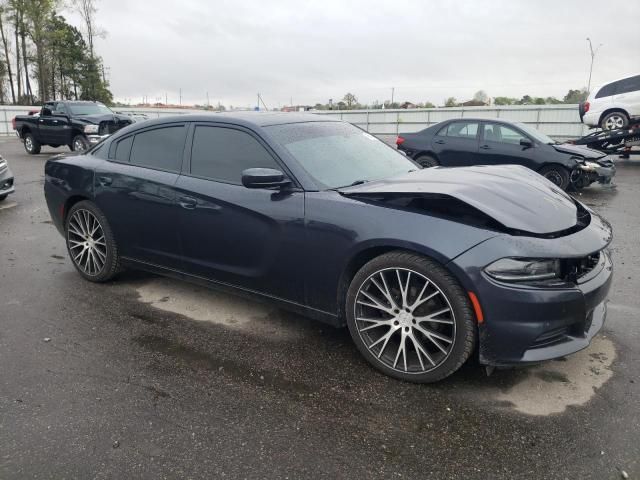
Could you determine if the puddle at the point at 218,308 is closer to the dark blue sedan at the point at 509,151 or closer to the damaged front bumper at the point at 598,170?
the dark blue sedan at the point at 509,151

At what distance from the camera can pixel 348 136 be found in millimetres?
4125

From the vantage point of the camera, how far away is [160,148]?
4152mm

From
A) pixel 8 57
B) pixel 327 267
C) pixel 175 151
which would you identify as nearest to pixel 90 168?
pixel 175 151

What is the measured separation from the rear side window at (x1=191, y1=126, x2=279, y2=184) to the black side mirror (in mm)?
234

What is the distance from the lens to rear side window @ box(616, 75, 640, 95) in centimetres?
1534

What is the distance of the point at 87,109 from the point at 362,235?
16.4m

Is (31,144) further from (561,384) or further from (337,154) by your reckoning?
(561,384)

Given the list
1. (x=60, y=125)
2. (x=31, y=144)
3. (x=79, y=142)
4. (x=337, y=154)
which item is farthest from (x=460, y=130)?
(x=31, y=144)

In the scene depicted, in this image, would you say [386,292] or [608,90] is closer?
[386,292]

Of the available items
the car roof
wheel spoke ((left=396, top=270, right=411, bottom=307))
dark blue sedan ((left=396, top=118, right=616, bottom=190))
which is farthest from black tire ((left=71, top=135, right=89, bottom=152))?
wheel spoke ((left=396, top=270, right=411, bottom=307))

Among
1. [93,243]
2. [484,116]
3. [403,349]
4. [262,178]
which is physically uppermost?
[484,116]

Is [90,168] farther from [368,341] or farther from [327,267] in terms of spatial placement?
[368,341]

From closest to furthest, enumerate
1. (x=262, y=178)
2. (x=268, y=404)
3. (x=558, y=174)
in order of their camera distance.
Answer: (x=268, y=404), (x=262, y=178), (x=558, y=174)

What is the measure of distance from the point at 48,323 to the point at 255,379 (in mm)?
1881
